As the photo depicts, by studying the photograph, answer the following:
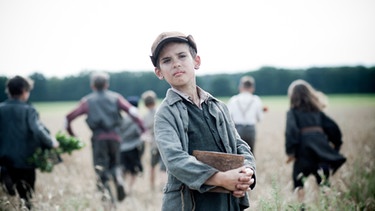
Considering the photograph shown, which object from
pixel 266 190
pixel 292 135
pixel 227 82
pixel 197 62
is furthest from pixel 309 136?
pixel 227 82

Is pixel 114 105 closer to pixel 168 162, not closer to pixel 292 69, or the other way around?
pixel 168 162

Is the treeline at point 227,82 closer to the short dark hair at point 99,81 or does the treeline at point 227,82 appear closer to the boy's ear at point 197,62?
the short dark hair at point 99,81

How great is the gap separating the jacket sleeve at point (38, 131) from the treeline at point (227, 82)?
118ft

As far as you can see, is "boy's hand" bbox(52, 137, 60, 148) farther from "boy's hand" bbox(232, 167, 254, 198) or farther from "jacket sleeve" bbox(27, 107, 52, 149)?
"boy's hand" bbox(232, 167, 254, 198)

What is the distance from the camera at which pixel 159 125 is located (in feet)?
7.41

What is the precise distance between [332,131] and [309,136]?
0.39 metres

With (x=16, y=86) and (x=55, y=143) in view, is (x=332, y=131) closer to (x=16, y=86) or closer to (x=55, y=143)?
(x=55, y=143)

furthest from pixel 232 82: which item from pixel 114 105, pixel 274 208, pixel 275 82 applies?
pixel 274 208

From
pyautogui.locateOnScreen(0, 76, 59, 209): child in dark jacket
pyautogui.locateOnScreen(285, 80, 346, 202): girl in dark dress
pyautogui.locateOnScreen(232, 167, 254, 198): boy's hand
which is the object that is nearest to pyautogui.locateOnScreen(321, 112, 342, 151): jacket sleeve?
pyautogui.locateOnScreen(285, 80, 346, 202): girl in dark dress

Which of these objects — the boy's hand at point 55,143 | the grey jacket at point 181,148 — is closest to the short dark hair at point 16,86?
the boy's hand at point 55,143

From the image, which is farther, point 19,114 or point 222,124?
point 19,114

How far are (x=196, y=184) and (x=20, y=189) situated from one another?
4015 millimetres

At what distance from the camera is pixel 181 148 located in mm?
2156

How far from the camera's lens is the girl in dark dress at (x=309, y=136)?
5.82 meters
